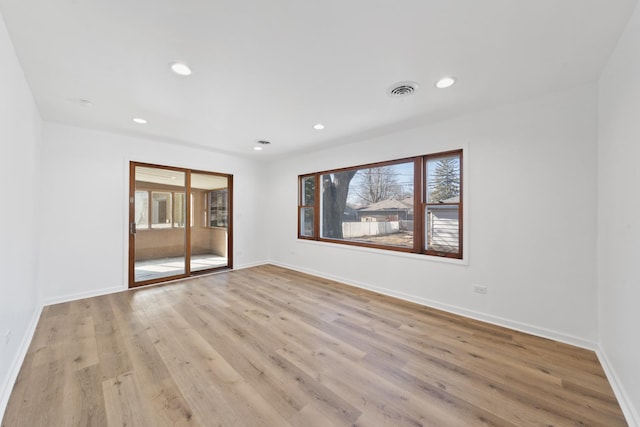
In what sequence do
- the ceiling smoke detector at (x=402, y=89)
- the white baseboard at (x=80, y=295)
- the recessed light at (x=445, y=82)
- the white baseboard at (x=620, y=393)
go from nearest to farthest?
the white baseboard at (x=620, y=393) < the recessed light at (x=445, y=82) < the ceiling smoke detector at (x=402, y=89) < the white baseboard at (x=80, y=295)

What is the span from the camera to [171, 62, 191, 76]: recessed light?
6.70 feet

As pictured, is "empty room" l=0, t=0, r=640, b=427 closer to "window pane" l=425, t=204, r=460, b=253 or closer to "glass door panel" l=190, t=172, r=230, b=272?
"window pane" l=425, t=204, r=460, b=253

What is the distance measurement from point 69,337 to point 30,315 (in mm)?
Answer: 618

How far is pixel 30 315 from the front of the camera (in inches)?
104

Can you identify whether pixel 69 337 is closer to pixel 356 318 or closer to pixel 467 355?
pixel 356 318

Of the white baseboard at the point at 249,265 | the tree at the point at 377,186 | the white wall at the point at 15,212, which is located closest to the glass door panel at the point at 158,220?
the white baseboard at the point at 249,265

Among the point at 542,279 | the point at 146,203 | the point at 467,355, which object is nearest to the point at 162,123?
the point at 146,203

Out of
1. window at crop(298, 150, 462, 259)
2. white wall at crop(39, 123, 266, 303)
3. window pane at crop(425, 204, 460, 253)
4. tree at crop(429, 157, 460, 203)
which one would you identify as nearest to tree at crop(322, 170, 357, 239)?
window at crop(298, 150, 462, 259)

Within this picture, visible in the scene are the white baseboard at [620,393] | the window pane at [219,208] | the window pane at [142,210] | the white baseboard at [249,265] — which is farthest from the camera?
the window pane at [219,208]

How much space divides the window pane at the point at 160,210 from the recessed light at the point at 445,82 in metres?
4.79

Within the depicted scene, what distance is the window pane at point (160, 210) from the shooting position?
4.67 metres

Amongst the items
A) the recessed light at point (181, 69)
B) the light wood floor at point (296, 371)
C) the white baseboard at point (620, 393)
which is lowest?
the light wood floor at point (296, 371)

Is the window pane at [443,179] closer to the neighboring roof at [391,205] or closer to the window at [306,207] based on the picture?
the neighboring roof at [391,205]

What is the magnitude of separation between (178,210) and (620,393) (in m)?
5.93
